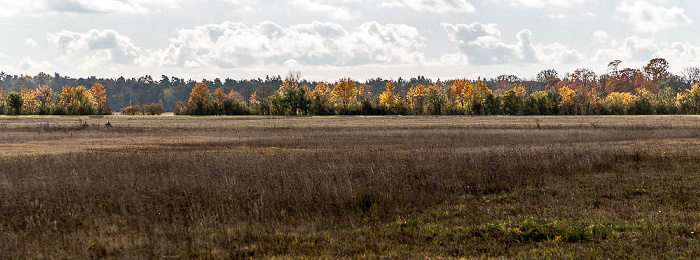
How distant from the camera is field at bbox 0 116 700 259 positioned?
11.8m

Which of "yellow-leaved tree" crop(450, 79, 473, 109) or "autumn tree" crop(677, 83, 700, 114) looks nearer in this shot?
"autumn tree" crop(677, 83, 700, 114)

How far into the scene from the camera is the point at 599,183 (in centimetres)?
1880

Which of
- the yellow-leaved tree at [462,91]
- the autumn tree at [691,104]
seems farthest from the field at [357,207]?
the yellow-leaved tree at [462,91]

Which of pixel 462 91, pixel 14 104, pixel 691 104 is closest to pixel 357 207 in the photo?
pixel 14 104

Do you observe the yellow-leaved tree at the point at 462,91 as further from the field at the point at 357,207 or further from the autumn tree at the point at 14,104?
the field at the point at 357,207

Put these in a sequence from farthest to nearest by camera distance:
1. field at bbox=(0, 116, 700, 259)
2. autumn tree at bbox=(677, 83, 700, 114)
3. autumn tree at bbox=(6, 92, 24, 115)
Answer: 1. autumn tree at bbox=(677, 83, 700, 114)
2. autumn tree at bbox=(6, 92, 24, 115)
3. field at bbox=(0, 116, 700, 259)

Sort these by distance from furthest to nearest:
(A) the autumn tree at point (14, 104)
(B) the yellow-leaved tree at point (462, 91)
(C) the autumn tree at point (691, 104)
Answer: (B) the yellow-leaved tree at point (462, 91)
(C) the autumn tree at point (691, 104)
(A) the autumn tree at point (14, 104)

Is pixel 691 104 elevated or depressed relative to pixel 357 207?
elevated

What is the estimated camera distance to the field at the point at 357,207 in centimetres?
1177

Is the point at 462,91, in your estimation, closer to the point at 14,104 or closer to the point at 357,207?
the point at 14,104

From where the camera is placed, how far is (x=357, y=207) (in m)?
15.8

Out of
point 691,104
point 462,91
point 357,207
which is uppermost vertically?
point 462,91

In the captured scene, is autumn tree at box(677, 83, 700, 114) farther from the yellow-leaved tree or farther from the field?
the field

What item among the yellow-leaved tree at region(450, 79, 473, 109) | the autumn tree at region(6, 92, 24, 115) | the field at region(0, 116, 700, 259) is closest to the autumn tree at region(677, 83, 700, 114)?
the yellow-leaved tree at region(450, 79, 473, 109)
